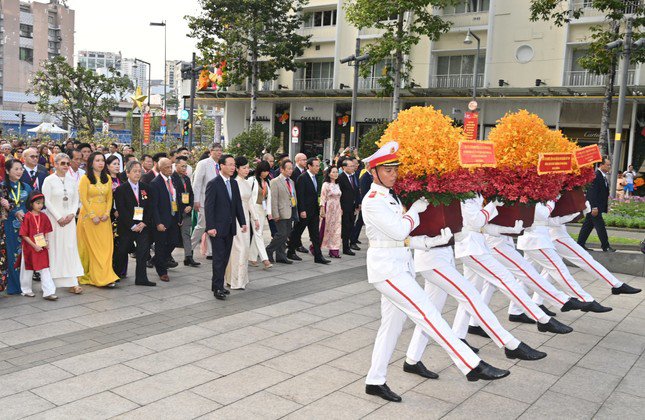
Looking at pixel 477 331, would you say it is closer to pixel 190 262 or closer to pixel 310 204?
pixel 310 204

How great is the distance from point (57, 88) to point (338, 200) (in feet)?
111

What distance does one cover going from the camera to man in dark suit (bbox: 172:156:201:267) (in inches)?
411

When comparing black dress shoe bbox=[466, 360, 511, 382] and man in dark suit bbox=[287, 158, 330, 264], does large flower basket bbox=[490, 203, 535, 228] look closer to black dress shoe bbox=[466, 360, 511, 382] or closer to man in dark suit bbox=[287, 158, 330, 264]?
black dress shoe bbox=[466, 360, 511, 382]

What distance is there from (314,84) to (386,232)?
3822 cm

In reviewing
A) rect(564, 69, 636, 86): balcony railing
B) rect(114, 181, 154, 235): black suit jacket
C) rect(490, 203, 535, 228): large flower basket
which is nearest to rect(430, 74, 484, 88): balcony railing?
rect(564, 69, 636, 86): balcony railing

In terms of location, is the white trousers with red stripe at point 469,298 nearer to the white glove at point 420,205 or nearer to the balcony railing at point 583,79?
the white glove at point 420,205

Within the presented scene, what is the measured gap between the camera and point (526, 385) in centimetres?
571

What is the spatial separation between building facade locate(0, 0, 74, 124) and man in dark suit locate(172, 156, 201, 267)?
62722 millimetres

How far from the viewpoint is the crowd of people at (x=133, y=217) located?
8312mm

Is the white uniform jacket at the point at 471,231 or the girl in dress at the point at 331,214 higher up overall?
the white uniform jacket at the point at 471,231

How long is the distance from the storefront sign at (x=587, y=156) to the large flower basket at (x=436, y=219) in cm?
292

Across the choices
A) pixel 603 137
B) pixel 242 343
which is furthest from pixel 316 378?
pixel 603 137

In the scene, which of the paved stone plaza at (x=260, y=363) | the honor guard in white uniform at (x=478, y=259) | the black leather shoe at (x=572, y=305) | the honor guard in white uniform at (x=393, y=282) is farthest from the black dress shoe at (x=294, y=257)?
the honor guard in white uniform at (x=393, y=282)

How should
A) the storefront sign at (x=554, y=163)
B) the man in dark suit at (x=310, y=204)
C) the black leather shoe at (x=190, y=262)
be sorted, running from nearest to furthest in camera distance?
1. the storefront sign at (x=554, y=163)
2. the black leather shoe at (x=190, y=262)
3. the man in dark suit at (x=310, y=204)
